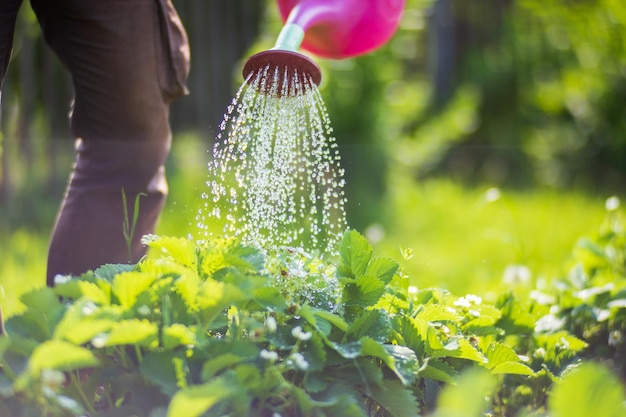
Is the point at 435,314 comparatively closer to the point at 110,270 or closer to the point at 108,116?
the point at 110,270

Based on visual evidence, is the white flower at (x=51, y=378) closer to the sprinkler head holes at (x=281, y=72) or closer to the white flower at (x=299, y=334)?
the white flower at (x=299, y=334)

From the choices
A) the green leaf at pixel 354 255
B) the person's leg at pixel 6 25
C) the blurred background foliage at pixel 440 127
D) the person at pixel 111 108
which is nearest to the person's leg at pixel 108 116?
the person at pixel 111 108

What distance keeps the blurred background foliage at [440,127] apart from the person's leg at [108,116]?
91cm

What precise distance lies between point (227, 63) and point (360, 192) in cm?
156

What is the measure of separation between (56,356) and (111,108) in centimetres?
91

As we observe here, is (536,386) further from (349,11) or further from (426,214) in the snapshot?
(426,214)

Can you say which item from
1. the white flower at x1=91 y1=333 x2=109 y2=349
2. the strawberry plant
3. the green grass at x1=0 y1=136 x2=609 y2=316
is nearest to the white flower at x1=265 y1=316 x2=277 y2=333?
the strawberry plant

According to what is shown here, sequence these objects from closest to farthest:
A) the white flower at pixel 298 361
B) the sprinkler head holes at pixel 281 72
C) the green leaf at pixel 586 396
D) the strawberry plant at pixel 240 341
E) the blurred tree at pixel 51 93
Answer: the green leaf at pixel 586 396
the strawberry plant at pixel 240 341
the white flower at pixel 298 361
the sprinkler head holes at pixel 281 72
the blurred tree at pixel 51 93

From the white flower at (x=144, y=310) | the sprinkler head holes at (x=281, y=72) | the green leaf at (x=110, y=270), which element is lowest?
the green leaf at (x=110, y=270)

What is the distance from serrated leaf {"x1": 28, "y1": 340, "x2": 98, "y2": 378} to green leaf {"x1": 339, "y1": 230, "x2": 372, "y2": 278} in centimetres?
52

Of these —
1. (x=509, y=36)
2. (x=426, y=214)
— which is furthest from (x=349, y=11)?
(x=509, y=36)

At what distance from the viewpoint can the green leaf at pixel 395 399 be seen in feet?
4.30

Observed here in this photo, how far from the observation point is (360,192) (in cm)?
406

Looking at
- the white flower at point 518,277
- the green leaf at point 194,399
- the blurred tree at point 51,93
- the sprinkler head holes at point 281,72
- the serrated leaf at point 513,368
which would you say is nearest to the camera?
the green leaf at point 194,399
